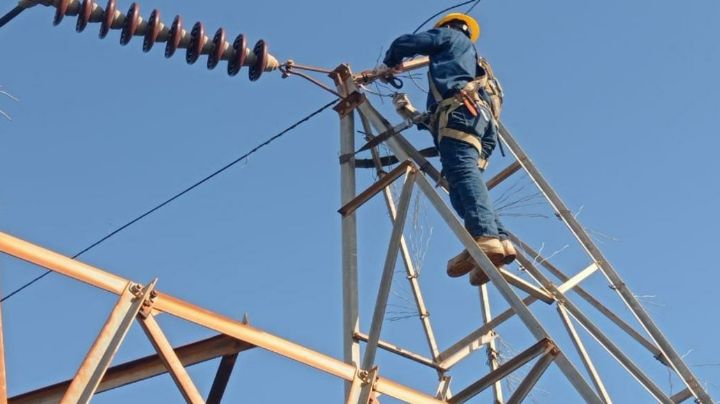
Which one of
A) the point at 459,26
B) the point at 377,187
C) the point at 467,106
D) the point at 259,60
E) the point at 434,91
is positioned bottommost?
the point at 377,187

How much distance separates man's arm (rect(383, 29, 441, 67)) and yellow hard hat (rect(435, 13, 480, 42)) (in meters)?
1.06

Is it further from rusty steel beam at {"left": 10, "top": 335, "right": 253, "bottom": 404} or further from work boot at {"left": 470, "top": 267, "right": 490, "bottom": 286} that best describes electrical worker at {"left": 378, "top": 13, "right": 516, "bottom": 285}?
rusty steel beam at {"left": 10, "top": 335, "right": 253, "bottom": 404}

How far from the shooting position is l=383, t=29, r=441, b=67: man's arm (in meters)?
11.5

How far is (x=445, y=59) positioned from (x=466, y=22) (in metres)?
1.17

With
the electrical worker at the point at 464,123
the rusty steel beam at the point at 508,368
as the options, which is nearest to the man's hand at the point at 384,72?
the electrical worker at the point at 464,123

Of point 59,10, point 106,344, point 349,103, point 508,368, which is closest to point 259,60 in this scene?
point 349,103

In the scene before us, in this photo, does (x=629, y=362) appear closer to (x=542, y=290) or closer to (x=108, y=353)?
(x=542, y=290)

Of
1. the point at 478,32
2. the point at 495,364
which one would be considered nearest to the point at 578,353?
the point at 495,364

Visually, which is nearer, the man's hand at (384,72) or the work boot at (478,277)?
the work boot at (478,277)

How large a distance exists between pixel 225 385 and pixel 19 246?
199 centimetres

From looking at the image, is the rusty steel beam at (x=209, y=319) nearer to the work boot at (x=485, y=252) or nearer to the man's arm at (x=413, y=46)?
the work boot at (x=485, y=252)

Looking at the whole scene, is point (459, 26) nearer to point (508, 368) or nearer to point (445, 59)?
point (445, 59)

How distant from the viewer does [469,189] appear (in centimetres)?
1077

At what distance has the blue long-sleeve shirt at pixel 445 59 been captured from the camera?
1143 cm
